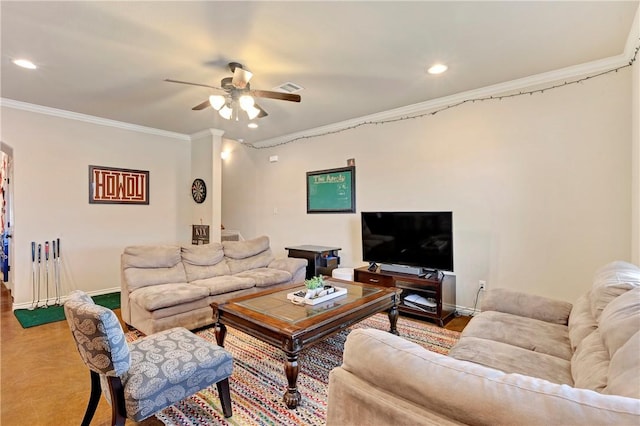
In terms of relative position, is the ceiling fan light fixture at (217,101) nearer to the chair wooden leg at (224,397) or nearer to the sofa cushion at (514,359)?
the chair wooden leg at (224,397)

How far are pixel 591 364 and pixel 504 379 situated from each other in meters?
0.74

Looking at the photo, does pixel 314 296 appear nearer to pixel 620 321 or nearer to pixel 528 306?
pixel 528 306

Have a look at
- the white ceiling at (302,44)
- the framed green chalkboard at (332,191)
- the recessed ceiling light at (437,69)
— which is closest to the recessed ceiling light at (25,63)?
the white ceiling at (302,44)

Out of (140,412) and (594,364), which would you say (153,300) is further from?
(594,364)

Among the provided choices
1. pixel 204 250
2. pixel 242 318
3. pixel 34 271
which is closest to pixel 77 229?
pixel 34 271

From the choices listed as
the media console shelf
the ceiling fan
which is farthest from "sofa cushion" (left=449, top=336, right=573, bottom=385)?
the ceiling fan

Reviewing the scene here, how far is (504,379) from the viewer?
826 mm

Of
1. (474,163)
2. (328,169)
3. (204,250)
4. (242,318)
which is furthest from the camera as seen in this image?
(328,169)

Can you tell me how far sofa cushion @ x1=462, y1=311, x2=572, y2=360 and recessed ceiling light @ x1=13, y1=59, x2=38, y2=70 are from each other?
423cm

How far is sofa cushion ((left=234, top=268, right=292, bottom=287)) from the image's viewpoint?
→ 374cm

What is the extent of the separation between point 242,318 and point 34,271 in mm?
3652

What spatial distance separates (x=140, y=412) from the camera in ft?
5.01

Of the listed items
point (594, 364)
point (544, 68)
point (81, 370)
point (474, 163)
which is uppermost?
point (544, 68)

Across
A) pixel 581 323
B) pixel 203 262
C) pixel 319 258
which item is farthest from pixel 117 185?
pixel 581 323
